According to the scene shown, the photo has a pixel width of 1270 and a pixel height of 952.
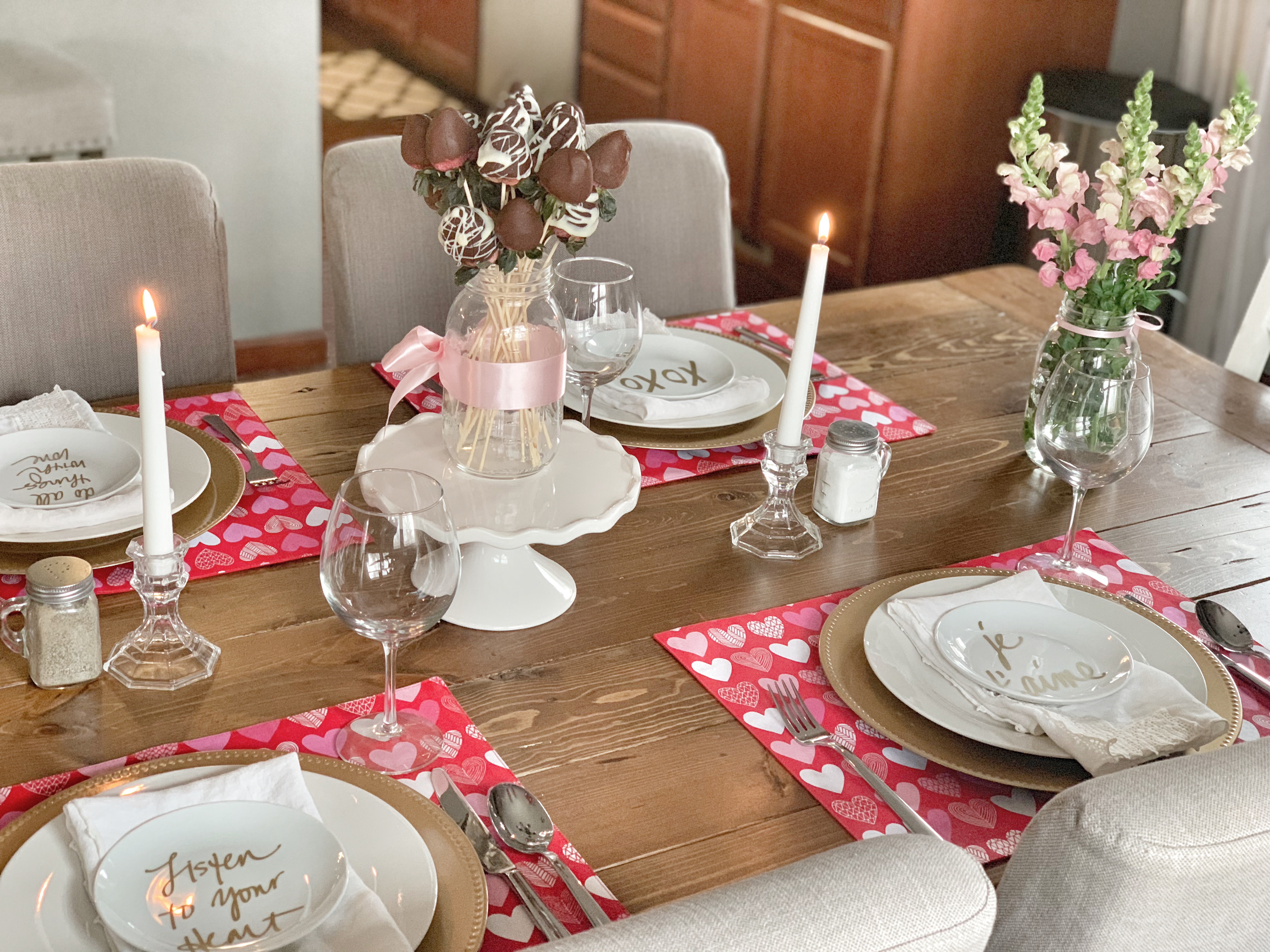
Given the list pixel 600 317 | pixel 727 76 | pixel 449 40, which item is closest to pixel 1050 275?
pixel 600 317

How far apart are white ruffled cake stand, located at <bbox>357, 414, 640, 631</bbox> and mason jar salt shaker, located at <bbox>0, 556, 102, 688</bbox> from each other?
24 centimetres

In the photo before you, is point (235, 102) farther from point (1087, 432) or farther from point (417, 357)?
point (1087, 432)

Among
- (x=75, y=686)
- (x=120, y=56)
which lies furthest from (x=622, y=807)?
(x=120, y=56)

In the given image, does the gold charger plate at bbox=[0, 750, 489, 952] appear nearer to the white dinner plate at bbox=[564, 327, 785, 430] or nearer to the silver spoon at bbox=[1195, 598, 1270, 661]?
the white dinner plate at bbox=[564, 327, 785, 430]

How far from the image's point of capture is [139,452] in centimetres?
121

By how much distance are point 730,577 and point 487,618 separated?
8.8 inches

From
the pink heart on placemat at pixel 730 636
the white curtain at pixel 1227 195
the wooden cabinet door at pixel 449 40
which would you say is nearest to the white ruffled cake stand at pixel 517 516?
the pink heart on placemat at pixel 730 636

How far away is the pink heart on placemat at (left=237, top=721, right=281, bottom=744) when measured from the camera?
35.2 inches

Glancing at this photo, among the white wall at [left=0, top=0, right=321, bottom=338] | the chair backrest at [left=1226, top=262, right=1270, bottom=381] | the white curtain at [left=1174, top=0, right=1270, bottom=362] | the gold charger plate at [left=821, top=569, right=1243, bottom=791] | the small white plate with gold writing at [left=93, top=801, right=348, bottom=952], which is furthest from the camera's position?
the white curtain at [left=1174, top=0, right=1270, bottom=362]

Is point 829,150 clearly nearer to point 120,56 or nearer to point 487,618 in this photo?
point 120,56

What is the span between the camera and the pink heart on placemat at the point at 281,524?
3.78 feet

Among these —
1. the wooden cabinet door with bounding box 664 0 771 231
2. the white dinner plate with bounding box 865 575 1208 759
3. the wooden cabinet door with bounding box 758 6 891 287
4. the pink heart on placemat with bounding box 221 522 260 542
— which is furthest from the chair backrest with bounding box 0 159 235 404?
the wooden cabinet door with bounding box 664 0 771 231

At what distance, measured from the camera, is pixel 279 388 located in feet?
4.63

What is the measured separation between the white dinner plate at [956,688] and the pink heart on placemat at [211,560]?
0.53 metres
